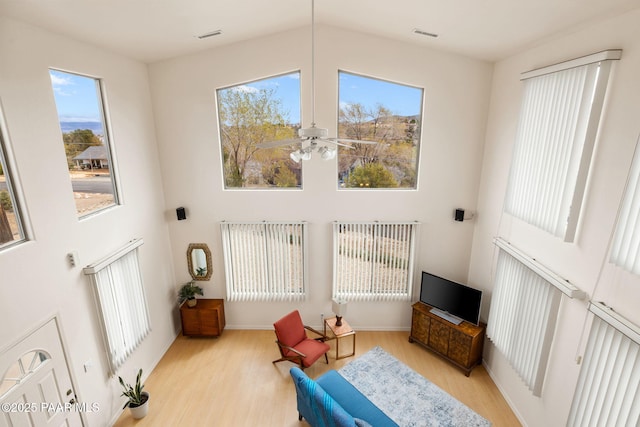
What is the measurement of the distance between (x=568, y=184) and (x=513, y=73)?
1880mm

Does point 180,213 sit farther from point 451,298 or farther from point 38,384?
point 451,298

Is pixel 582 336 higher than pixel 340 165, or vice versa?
pixel 340 165

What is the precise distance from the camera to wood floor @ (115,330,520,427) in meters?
4.11

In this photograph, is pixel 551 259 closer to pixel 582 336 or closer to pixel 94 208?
pixel 582 336

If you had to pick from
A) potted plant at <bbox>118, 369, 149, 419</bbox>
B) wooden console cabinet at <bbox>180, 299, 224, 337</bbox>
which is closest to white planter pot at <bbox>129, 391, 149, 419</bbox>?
potted plant at <bbox>118, 369, 149, 419</bbox>

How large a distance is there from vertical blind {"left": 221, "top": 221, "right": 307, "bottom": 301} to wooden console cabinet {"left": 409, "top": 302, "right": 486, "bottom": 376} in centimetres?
209

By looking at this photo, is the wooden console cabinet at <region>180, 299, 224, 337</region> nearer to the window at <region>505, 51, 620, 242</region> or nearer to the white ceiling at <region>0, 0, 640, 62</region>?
the white ceiling at <region>0, 0, 640, 62</region>

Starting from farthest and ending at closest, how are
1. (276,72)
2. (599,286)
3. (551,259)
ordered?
(276,72) → (551,259) → (599,286)

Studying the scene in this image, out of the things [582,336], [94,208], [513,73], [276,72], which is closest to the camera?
[582,336]

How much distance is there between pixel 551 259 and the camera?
347cm

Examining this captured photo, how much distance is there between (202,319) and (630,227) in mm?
5735

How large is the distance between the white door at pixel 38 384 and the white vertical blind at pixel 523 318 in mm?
5180

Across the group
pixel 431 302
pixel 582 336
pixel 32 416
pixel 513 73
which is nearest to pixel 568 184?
pixel 582 336

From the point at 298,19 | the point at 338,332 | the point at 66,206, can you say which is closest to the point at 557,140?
the point at 298,19
